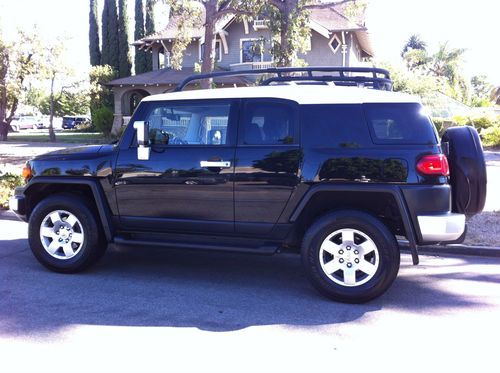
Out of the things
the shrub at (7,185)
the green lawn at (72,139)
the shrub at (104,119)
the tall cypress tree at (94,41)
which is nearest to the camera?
the shrub at (7,185)

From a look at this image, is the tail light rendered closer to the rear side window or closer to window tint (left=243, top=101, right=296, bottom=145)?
the rear side window

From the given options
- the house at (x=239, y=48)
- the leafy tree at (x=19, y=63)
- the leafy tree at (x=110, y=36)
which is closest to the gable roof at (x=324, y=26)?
the house at (x=239, y=48)

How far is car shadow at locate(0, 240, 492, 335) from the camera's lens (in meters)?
4.39

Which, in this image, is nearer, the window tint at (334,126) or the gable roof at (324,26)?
the window tint at (334,126)

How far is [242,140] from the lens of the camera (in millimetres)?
5102

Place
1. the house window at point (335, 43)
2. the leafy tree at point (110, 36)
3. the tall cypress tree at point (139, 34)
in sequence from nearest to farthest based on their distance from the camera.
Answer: the house window at point (335, 43), the tall cypress tree at point (139, 34), the leafy tree at point (110, 36)

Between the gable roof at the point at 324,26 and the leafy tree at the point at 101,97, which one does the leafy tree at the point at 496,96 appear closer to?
the gable roof at the point at 324,26

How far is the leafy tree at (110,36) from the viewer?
41.7 metres

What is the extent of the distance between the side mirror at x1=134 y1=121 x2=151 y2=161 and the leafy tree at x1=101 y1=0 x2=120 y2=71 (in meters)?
38.1

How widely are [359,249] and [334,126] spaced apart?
1.18m

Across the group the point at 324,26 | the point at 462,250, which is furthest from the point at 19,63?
the point at 462,250

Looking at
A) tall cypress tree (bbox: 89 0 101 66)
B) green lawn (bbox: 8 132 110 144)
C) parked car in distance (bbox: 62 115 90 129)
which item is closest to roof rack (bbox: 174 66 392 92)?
green lawn (bbox: 8 132 110 144)

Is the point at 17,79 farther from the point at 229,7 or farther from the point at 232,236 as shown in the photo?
the point at 232,236

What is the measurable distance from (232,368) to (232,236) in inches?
71.0
